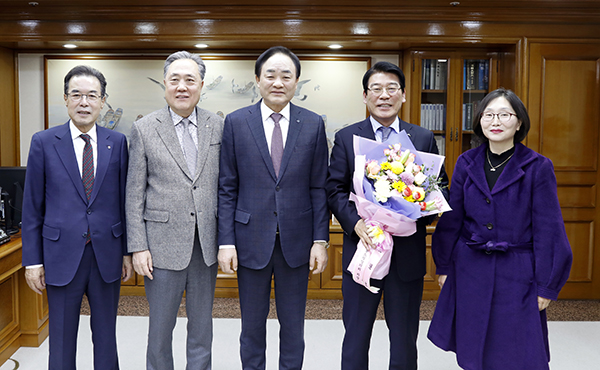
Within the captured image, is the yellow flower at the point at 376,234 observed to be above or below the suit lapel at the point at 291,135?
below

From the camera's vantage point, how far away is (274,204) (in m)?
1.96

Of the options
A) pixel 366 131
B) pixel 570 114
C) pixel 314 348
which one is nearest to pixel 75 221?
pixel 366 131

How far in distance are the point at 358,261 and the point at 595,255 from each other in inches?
127

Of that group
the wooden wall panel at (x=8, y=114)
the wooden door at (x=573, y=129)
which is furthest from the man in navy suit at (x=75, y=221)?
the wooden door at (x=573, y=129)

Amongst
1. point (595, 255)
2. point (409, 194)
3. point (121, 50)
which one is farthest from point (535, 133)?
point (121, 50)

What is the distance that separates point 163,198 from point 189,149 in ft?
0.86

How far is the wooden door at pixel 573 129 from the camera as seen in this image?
3787 millimetres

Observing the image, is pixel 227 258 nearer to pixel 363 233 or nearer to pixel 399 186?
pixel 363 233

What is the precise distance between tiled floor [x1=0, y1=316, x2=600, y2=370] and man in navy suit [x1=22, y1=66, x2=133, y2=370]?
2.92ft

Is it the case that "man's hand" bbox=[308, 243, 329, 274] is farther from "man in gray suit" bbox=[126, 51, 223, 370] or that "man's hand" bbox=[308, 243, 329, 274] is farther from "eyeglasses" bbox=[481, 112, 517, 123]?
"eyeglasses" bbox=[481, 112, 517, 123]

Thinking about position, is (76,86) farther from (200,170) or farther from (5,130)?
(5,130)

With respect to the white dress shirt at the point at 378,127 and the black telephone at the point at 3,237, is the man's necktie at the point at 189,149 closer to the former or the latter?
the white dress shirt at the point at 378,127

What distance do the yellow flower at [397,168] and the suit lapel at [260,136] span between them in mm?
545

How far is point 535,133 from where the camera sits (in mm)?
3807
